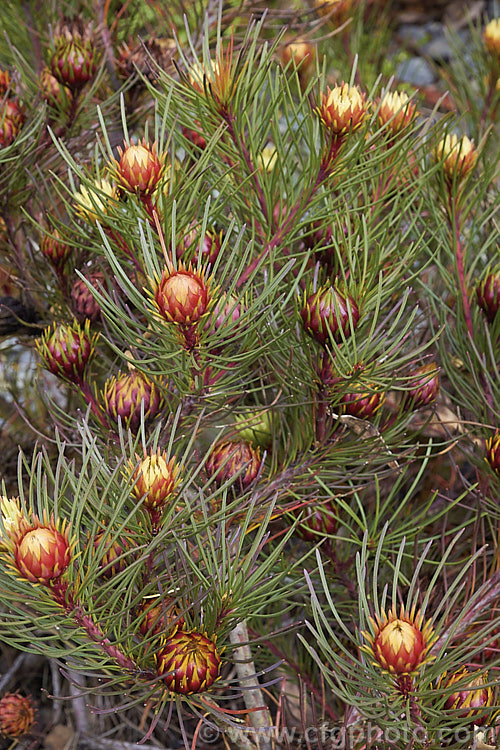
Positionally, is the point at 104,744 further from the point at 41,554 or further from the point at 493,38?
the point at 493,38

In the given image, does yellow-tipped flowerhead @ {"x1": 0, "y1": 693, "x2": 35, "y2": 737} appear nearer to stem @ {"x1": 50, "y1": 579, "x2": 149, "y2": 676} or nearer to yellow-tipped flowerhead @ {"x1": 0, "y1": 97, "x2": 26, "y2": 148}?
stem @ {"x1": 50, "y1": 579, "x2": 149, "y2": 676}

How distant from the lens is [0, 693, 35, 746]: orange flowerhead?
2.38 feet

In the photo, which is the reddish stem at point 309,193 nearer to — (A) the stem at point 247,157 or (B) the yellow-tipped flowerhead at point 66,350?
(A) the stem at point 247,157

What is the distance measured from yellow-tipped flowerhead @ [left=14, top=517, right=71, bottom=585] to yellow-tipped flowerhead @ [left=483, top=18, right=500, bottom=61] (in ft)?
2.93

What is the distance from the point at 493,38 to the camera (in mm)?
937

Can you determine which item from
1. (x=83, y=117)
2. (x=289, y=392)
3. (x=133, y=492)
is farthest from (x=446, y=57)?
(x=133, y=492)

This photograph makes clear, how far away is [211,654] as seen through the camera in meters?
0.44

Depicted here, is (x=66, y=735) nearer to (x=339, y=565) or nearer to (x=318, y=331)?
(x=339, y=565)

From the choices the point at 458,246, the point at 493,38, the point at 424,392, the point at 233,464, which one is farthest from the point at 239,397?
the point at 493,38

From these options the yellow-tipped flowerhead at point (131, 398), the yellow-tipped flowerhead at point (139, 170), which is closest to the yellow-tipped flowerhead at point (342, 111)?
the yellow-tipped flowerhead at point (139, 170)

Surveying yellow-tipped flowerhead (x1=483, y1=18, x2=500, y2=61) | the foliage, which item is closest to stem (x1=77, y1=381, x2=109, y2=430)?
the foliage

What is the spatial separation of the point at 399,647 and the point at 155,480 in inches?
7.2

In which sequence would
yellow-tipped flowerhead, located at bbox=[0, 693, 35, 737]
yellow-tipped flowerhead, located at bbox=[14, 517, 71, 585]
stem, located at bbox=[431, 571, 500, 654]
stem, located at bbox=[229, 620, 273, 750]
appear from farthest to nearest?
yellow-tipped flowerhead, located at bbox=[0, 693, 35, 737]
stem, located at bbox=[229, 620, 273, 750]
stem, located at bbox=[431, 571, 500, 654]
yellow-tipped flowerhead, located at bbox=[14, 517, 71, 585]

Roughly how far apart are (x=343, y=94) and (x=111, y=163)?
0.60ft
